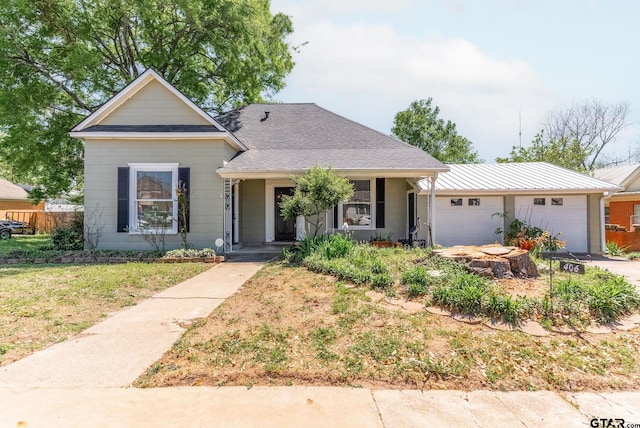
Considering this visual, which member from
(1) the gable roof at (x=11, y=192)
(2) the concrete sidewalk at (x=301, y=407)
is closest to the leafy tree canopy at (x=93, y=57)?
(2) the concrete sidewalk at (x=301, y=407)

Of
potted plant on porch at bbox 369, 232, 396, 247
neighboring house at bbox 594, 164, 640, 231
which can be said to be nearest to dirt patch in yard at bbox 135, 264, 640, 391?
potted plant on porch at bbox 369, 232, 396, 247

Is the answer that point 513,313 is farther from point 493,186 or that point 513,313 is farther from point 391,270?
point 493,186

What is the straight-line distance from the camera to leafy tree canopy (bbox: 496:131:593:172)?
2494 centimetres

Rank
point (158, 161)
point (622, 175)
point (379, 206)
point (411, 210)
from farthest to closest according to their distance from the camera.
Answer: point (622, 175), point (411, 210), point (379, 206), point (158, 161)

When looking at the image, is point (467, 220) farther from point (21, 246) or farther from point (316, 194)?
point (21, 246)

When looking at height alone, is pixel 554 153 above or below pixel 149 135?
above

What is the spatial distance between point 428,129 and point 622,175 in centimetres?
1322

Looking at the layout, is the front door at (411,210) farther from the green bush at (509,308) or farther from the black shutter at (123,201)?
the black shutter at (123,201)

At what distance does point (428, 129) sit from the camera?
28219 millimetres

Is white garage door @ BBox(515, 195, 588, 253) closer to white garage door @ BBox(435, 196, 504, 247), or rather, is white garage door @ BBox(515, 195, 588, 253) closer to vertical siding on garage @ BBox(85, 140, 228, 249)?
white garage door @ BBox(435, 196, 504, 247)

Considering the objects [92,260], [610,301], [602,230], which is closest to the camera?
[610,301]

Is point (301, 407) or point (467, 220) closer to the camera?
point (301, 407)

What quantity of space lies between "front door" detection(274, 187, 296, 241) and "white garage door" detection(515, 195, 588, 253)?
27.4 ft

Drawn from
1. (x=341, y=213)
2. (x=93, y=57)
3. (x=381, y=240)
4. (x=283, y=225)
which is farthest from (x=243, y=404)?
(x=93, y=57)
